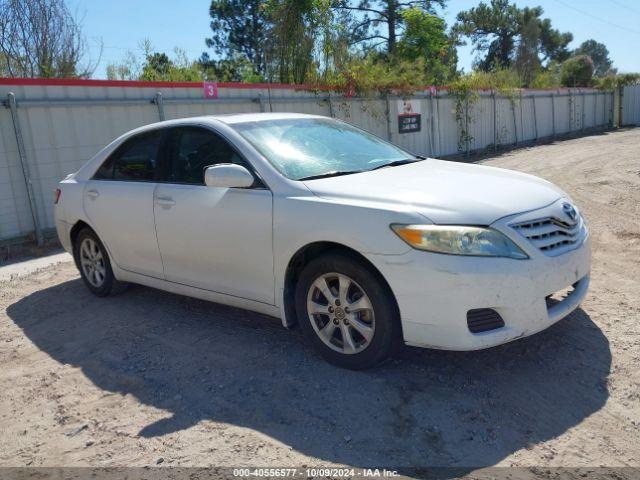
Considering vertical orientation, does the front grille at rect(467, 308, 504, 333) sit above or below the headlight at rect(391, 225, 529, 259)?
below

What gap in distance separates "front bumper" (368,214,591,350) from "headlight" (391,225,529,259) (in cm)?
4

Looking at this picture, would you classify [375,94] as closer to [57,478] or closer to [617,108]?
[57,478]

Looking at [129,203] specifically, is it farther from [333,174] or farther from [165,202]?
[333,174]

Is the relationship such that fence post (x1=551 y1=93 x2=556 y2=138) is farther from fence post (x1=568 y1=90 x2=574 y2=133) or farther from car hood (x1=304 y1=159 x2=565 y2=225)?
car hood (x1=304 y1=159 x2=565 y2=225)

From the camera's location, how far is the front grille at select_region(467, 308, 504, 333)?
3.25m

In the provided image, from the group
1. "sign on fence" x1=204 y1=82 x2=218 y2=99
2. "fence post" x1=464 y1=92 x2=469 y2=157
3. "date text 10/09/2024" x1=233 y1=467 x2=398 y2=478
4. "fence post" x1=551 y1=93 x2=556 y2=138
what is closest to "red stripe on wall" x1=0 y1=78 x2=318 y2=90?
"sign on fence" x1=204 y1=82 x2=218 y2=99

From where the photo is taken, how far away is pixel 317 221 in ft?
11.8

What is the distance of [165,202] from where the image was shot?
459 cm

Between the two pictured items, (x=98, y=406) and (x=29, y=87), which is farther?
(x=29, y=87)

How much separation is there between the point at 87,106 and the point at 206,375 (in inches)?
261

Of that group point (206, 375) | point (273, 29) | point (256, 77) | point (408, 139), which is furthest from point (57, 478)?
point (256, 77)

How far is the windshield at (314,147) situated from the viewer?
408 centimetres

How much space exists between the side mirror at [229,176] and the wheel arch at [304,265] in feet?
2.04

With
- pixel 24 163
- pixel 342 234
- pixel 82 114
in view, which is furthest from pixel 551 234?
pixel 82 114
